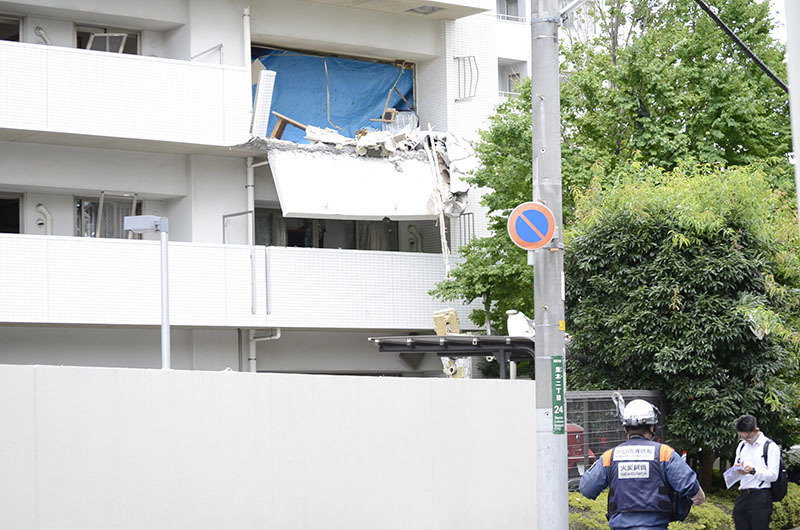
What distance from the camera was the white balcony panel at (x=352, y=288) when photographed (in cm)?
2039

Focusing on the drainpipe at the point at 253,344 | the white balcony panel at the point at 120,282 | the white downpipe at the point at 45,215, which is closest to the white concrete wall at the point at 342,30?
the white balcony panel at the point at 120,282

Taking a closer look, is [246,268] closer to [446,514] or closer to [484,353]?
[484,353]

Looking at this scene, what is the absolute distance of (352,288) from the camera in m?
21.0

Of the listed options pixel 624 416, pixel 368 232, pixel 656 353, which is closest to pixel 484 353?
pixel 656 353

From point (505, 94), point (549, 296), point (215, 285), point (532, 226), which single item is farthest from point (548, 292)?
point (505, 94)

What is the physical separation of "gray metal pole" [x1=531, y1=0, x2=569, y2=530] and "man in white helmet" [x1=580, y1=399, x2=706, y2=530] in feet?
8.56

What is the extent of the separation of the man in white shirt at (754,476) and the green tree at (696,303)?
160 inches

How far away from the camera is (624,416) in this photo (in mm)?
7969

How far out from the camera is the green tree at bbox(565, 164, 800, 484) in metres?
15.5

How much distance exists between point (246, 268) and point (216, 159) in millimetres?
2165

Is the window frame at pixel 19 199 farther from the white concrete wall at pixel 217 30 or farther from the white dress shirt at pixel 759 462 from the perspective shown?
the white dress shirt at pixel 759 462

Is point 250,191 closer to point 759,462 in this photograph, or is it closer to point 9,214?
point 9,214

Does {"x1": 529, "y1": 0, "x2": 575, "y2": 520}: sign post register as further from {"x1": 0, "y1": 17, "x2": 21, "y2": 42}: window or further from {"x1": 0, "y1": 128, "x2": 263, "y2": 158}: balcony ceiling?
{"x1": 0, "y1": 17, "x2": 21, "y2": 42}: window

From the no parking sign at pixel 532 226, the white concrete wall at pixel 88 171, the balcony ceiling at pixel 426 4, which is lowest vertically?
the no parking sign at pixel 532 226
